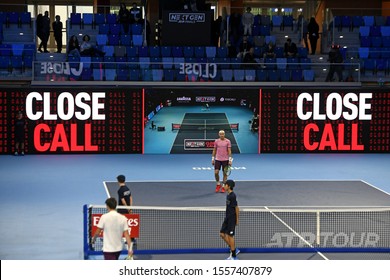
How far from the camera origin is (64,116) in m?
32.9

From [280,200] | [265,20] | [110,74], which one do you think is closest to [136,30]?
[110,74]

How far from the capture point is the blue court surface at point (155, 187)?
62.7ft

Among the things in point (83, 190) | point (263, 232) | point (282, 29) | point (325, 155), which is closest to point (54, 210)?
point (83, 190)

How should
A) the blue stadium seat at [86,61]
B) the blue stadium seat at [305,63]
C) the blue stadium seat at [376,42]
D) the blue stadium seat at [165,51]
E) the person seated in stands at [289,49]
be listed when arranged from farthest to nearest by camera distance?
the blue stadium seat at [376,42]
the person seated in stands at [289,49]
the blue stadium seat at [165,51]
the blue stadium seat at [305,63]
the blue stadium seat at [86,61]

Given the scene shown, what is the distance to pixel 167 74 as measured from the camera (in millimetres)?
33969

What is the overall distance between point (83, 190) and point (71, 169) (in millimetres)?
4435

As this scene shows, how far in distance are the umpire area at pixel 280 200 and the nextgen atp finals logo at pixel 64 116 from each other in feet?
21.6

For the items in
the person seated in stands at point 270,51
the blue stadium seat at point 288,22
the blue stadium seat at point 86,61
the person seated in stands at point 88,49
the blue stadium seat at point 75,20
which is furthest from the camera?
the blue stadium seat at point 288,22

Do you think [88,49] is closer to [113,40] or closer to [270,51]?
[113,40]

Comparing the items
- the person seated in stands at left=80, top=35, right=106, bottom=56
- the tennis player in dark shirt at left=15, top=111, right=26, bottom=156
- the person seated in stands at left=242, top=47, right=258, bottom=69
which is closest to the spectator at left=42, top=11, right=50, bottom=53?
the person seated in stands at left=80, top=35, right=106, bottom=56

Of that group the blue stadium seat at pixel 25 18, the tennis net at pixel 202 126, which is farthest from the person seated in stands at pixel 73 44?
the tennis net at pixel 202 126

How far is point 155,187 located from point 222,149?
2513 mm

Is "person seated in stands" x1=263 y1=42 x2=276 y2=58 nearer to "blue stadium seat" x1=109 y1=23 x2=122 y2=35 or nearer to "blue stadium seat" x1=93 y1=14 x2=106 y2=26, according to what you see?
"blue stadium seat" x1=109 y1=23 x2=122 y2=35

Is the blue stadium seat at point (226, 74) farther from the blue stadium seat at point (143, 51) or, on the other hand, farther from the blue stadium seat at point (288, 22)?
the blue stadium seat at point (288, 22)
